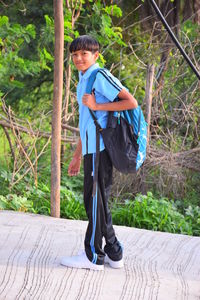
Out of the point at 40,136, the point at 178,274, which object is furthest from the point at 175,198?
the point at 178,274

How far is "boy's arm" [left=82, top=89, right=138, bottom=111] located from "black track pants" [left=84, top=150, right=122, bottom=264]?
0.32 meters

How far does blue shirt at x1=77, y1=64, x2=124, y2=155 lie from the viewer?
167 inches

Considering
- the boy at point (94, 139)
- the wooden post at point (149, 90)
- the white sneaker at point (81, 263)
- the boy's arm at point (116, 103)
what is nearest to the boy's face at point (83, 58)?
the boy at point (94, 139)

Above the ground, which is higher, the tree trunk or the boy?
the tree trunk

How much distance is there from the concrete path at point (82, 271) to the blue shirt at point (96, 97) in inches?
34.8

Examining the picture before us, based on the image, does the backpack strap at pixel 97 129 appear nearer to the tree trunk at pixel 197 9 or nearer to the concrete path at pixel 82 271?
the concrete path at pixel 82 271

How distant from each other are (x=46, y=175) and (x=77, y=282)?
378 cm

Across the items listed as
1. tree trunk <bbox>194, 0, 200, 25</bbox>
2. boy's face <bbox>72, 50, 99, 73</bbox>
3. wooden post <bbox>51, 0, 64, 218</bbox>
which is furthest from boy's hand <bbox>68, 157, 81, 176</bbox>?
tree trunk <bbox>194, 0, 200, 25</bbox>

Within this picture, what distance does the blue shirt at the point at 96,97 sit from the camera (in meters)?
4.23

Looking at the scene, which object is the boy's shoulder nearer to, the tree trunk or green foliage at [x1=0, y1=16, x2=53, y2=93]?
green foliage at [x1=0, y1=16, x2=53, y2=93]

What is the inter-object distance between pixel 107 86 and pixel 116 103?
0.13m

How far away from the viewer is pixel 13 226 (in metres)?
5.62

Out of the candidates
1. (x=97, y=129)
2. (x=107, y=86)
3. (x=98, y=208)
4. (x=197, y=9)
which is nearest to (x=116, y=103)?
(x=107, y=86)

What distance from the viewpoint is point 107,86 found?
424 cm
